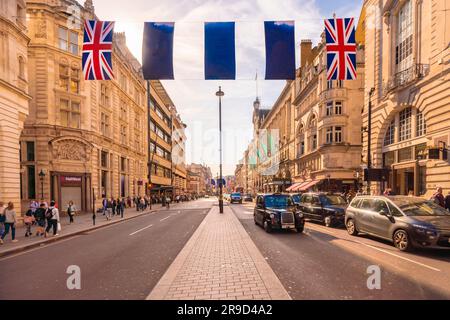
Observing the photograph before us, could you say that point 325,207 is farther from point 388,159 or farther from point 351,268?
point 388,159

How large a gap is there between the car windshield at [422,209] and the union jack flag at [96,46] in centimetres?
1289

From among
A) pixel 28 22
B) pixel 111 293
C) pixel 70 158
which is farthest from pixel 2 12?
pixel 111 293

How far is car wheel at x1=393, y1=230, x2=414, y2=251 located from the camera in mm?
7987

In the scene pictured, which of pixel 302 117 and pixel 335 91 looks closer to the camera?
pixel 335 91

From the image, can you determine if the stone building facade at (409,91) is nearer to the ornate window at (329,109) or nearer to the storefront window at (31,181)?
the ornate window at (329,109)

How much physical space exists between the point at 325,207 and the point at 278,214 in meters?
4.04

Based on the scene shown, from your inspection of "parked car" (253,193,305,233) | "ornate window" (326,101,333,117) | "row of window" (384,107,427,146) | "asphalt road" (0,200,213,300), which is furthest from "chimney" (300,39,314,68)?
"asphalt road" (0,200,213,300)

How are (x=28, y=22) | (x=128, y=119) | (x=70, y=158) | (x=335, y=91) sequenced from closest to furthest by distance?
(x=28, y=22) < (x=70, y=158) < (x=335, y=91) < (x=128, y=119)

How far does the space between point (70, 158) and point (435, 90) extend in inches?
1176

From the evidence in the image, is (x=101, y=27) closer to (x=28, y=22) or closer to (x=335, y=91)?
(x=28, y=22)

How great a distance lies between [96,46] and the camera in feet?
35.4

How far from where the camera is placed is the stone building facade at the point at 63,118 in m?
22.6

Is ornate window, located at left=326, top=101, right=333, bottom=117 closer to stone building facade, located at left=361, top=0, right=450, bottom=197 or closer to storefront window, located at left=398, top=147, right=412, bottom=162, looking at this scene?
stone building facade, located at left=361, top=0, right=450, bottom=197

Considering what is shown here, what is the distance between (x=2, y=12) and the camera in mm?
15625
